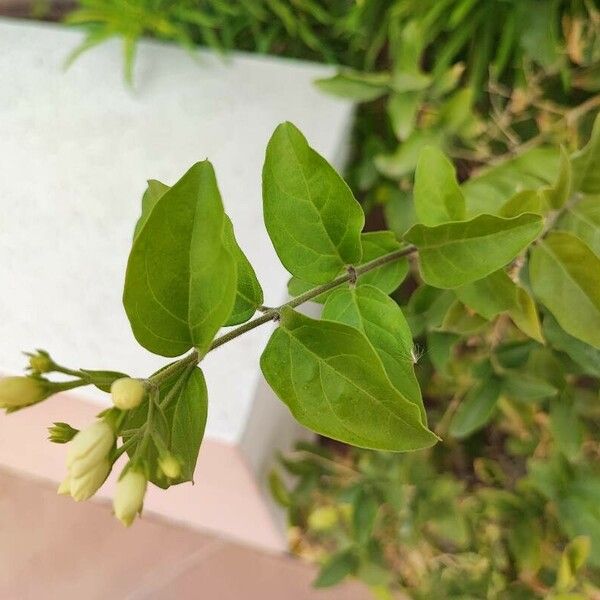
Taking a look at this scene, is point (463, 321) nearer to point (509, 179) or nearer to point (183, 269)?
point (509, 179)

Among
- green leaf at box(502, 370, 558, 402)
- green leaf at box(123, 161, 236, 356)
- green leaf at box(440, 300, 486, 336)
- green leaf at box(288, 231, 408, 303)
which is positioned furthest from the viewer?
green leaf at box(502, 370, 558, 402)

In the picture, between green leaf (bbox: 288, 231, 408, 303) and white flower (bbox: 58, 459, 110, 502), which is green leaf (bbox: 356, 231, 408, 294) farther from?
white flower (bbox: 58, 459, 110, 502)

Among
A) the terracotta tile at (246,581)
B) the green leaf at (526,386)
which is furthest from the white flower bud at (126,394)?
the terracotta tile at (246,581)

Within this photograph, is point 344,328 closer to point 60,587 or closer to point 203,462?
point 203,462

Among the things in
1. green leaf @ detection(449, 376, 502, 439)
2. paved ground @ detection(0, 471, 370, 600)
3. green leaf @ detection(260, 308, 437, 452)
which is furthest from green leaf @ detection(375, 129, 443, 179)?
paved ground @ detection(0, 471, 370, 600)

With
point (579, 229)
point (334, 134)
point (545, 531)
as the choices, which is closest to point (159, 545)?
point (545, 531)

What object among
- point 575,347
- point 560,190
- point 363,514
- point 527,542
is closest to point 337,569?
point 363,514

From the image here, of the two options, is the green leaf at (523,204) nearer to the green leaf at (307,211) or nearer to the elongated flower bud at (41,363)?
the green leaf at (307,211)
